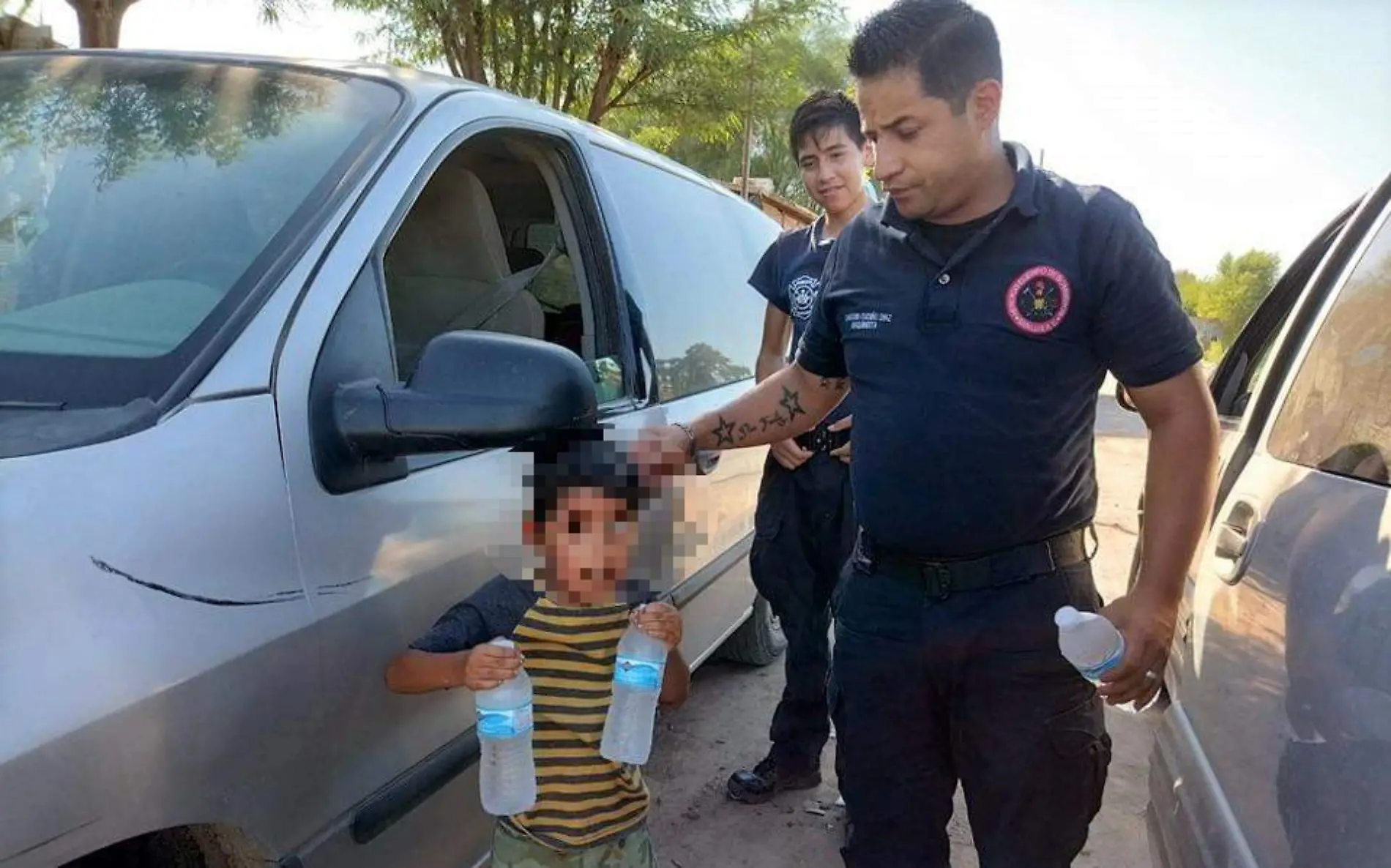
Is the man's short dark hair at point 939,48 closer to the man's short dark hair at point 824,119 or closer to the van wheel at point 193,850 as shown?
the man's short dark hair at point 824,119

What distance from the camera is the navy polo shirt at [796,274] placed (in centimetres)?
304

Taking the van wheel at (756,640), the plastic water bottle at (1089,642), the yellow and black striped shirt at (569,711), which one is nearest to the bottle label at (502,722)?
the yellow and black striped shirt at (569,711)

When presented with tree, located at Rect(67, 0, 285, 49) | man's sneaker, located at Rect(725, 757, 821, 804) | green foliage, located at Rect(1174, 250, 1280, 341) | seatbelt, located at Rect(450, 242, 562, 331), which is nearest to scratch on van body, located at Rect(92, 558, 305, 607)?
seatbelt, located at Rect(450, 242, 562, 331)

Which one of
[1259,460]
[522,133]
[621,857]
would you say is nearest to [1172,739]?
[1259,460]

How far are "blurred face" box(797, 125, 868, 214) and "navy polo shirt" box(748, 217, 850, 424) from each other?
0.08 metres

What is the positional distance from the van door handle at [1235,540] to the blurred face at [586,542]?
3.35 ft

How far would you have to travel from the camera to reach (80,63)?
2158 millimetres

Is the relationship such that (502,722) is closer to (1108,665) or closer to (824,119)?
(1108,665)

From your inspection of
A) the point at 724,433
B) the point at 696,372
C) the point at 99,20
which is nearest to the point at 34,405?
the point at 724,433

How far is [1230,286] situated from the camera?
59156mm

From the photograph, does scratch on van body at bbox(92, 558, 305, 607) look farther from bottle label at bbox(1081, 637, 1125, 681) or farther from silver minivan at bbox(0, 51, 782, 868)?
bottle label at bbox(1081, 637, 1125, 681)

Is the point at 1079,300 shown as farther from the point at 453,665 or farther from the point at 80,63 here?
the point at 80,63

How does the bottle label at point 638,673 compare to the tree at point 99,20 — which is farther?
the tree at point 99,20

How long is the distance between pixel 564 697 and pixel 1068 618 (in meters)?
0.79
